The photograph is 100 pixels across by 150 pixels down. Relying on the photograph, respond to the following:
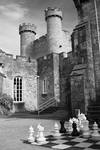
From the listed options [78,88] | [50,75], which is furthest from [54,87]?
[78,88]

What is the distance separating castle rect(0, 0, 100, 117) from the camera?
32.9ft

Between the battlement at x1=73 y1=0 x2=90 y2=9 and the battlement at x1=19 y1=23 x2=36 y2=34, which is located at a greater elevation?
the battlement at x1=19 y1=23 x2=36 y2=34

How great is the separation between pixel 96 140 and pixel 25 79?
713 inches

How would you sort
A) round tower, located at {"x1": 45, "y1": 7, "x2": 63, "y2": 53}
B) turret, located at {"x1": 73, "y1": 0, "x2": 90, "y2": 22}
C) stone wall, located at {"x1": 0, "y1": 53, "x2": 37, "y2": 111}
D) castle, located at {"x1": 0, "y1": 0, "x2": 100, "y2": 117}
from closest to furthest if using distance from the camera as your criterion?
castle, located at {"x1": 0, "y1": 0, "x2": 100, "y2": 117} < turret, located at {"x1": 73, "y1": 0, "x2": 90, "y2": 22} < stone wall, located at {"x1": 0, "y1": 53, "x2": 37, "y2": 111} < round tower, located at {"x1": 45, "y1": 7, "x2": 63, "y2": 53}

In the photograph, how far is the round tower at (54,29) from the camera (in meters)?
29.6

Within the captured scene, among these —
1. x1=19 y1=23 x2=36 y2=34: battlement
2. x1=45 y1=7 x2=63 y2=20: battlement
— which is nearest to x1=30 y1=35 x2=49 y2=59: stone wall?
x1=19 y1=23 x2=36 y2=34: battlement

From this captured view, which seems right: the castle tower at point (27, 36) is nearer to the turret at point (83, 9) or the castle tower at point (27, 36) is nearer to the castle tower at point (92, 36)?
the turret at point (83, 9)

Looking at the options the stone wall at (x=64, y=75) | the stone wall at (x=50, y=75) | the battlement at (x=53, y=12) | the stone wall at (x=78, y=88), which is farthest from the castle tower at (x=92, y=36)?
the battlement at (x=53, y=12)

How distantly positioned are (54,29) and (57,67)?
9.68 metres

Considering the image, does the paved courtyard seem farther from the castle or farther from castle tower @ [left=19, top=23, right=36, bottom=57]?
castle tower @ [left=19, top=23, right=36, bottom=57]

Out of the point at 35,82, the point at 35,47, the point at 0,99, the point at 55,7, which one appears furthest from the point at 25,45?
the point at 0,99

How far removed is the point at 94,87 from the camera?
384 inches

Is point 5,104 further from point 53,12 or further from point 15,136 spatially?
point 53,12

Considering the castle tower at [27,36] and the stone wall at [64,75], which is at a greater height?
the castle tower at [27,36]
